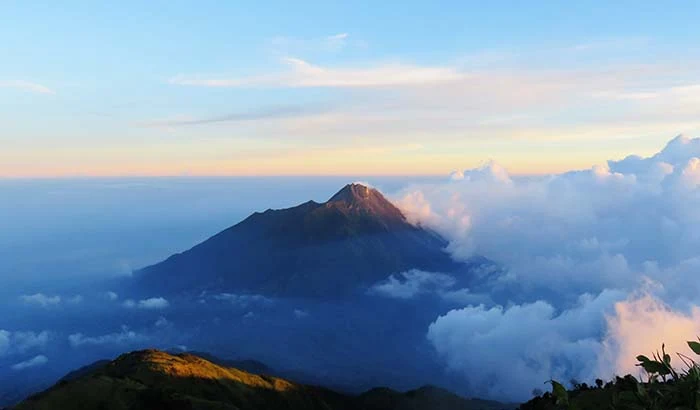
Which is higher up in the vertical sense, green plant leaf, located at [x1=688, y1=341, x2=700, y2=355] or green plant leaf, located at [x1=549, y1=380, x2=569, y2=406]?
green plant leaf, located at [x1=688, y1=341, x2=700, y2=355]

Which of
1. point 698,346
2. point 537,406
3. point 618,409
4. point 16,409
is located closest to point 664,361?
point 698,346

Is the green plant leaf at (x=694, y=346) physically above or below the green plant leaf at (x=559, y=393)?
above

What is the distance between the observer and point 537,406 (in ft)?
556

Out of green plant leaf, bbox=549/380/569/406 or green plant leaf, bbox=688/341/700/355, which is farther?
green plant leaf, bbox=549/380/569/406

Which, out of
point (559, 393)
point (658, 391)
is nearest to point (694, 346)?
point (658, 391)

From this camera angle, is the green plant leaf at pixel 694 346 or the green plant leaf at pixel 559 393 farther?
the green plant leaf at pixel 559 393

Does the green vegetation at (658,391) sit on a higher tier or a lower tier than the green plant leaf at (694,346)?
lower

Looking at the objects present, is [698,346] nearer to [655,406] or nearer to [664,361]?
[664,361]

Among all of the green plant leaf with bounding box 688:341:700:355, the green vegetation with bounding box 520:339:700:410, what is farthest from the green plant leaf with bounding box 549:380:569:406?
the green plant leaf with bounding box 688:341:700:355

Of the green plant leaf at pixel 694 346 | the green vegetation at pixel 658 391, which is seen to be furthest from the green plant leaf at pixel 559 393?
the green plant leaf at pixel 694 346

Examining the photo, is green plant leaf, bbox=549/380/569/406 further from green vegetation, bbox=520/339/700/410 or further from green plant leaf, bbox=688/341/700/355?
green plant leaf, bbox=688/341/700/355

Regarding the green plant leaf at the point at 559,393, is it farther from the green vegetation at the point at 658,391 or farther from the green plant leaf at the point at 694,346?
the green plant leaf at the point at 694,346

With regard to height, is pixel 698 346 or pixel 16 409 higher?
pixel 698 346

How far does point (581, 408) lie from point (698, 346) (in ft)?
8.71
